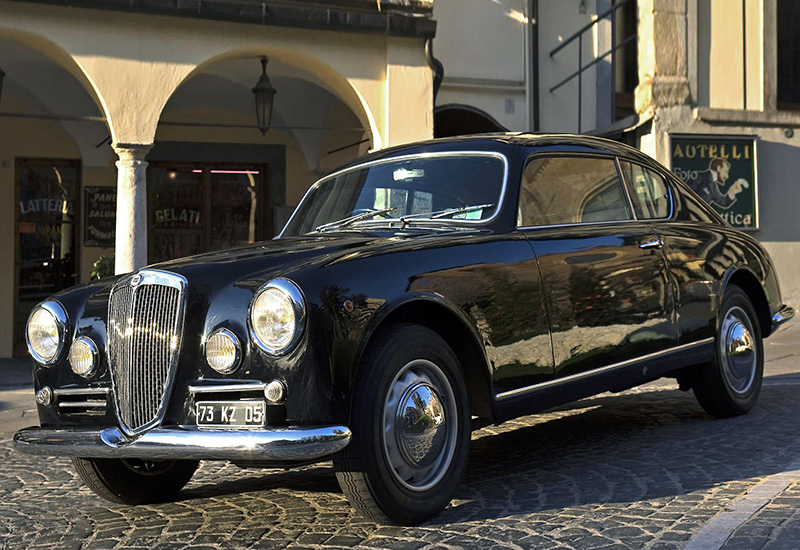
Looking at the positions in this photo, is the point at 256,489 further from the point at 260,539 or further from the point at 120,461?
the point at 260,539

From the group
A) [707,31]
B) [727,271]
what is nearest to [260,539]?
[727,271]

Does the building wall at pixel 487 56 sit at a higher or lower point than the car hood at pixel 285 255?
higher

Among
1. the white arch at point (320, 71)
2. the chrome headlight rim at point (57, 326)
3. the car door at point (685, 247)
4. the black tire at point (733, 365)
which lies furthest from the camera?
the white arch at point (320, 71)

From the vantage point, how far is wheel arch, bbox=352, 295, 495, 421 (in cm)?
406

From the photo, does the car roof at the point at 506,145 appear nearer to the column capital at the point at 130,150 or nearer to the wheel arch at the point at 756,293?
the wheel arch at the point at 756,293

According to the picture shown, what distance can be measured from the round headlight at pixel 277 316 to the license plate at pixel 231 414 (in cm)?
21

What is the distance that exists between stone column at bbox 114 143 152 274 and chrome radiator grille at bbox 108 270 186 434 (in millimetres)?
7031

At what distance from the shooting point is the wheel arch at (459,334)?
4059mm

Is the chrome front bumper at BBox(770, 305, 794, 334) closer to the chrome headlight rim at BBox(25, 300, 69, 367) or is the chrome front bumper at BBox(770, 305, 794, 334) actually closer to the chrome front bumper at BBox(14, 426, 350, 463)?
the chrome front bumper at BBox(14, 426, 350, 463)

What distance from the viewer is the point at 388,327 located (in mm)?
3967

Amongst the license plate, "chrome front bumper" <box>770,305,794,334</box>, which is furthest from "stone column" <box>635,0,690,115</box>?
the license plate

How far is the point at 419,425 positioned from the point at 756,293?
3.55 m

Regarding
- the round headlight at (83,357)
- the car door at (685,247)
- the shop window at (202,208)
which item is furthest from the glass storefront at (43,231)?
the round headlight at (83,357)

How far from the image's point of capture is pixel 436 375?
161 inches
